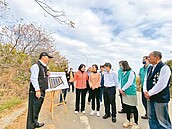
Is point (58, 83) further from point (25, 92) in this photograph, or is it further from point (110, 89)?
point (25, 92)

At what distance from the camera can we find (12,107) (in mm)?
8227

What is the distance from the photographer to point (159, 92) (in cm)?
409

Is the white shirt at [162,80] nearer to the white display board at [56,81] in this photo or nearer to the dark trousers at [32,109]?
the dark trousers at [32,109]

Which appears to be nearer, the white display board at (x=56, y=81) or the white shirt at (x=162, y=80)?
the white shirt at (x=162, y=80)

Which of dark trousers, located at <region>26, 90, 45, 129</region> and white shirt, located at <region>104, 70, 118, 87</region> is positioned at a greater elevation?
white shirt, located at <region>104, 70, 118, 87</region>

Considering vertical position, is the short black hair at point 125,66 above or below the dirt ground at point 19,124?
above

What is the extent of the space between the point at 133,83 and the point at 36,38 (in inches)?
511

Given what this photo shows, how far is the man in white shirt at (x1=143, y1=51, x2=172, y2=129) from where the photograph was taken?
404 cm

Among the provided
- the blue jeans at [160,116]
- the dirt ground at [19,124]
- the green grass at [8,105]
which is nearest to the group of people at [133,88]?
the blue jeans at [160,116]

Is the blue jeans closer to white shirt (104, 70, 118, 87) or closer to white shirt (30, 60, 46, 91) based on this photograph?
white shirt (104, 70, 118, 87)

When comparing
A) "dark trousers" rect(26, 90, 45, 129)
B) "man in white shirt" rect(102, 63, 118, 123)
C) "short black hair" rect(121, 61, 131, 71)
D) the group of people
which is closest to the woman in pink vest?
the group of people

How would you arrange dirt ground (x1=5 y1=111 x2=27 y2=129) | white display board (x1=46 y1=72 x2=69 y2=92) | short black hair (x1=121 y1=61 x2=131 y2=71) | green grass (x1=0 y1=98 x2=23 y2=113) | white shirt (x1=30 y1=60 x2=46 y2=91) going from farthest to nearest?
green grass (x1=0 y1=98 x2=23 y2=113)
white display board (x1=46 y1=72 x2=69 y2=92)
short black hair (x1=121 y1=61 x2=131 y2=71)
dirt ground (x1=5 y1=111 x2=27 y2=129)
white shirt (x1=30 y1=60 x2=46 y2=91)

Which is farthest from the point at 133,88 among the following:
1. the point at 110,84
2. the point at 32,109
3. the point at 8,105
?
the point at 8,105

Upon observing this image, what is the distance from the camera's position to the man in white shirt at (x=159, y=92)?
4035 millimetres
